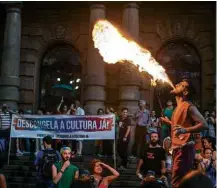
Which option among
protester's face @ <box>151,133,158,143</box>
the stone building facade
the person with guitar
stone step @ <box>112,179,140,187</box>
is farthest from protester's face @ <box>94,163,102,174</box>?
the stone building facade

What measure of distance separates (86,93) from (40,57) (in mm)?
3822

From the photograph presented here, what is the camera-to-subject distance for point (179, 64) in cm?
1750

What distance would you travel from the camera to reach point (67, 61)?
59.4ft

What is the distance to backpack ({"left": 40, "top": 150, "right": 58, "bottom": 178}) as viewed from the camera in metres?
7.14

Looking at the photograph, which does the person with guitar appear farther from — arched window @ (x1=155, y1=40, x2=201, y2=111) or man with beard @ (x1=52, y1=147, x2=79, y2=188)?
arched window @ (x1=155, y1=40, x2=201, y2=111)

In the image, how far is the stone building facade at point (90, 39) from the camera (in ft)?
52.5

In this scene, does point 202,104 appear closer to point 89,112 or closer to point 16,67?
point 89,112

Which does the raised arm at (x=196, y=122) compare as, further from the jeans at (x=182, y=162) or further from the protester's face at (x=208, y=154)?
the protester's face at (x=208, y=154)

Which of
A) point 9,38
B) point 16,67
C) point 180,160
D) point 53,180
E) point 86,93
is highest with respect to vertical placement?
point 9,38

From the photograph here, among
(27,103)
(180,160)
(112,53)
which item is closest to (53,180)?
(180,160)

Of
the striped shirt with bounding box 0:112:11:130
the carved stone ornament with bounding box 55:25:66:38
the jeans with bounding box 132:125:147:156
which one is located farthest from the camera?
the carved stone ornament with bounding box 55:25:66:38

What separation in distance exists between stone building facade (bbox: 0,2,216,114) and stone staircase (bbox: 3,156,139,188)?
12.5ft

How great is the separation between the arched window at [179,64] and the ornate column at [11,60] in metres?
5.83

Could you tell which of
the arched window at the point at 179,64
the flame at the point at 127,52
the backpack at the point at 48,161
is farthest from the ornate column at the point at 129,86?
the backpack at the point at 48,161
